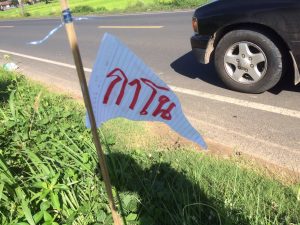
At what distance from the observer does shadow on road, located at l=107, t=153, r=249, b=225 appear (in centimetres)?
240

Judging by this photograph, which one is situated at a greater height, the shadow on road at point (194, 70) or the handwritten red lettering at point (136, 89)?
the handwritten red lettering at point (136, 89)

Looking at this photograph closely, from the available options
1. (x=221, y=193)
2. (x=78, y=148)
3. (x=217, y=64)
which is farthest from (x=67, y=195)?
(x=217, y=64)

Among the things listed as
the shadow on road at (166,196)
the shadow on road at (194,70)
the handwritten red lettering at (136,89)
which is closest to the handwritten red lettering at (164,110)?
the handwritten red lettering at (136,89)

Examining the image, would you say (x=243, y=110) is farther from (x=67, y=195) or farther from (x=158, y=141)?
(x=67, y=195)

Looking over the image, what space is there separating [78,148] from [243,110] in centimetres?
210

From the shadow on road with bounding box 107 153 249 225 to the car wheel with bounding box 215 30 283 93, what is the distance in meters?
2.07

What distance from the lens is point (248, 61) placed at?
449 cm

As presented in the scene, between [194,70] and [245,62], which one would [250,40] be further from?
[194,70]

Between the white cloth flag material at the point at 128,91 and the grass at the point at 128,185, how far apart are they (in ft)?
2.06

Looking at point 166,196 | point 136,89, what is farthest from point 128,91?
point 166,196

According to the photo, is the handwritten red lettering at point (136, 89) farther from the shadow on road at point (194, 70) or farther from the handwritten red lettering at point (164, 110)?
the shadow on road at point (194, 70)

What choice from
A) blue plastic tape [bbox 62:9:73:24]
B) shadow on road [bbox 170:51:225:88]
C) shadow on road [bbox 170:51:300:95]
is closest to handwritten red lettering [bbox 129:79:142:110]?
blue plastic tape [bbox 62:9:73:24]

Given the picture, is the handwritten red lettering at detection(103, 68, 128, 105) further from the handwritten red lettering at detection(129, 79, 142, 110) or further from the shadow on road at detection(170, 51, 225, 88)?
the shadow on road at detection(170, 51, 225, 88)

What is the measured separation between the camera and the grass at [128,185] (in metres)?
2.42
